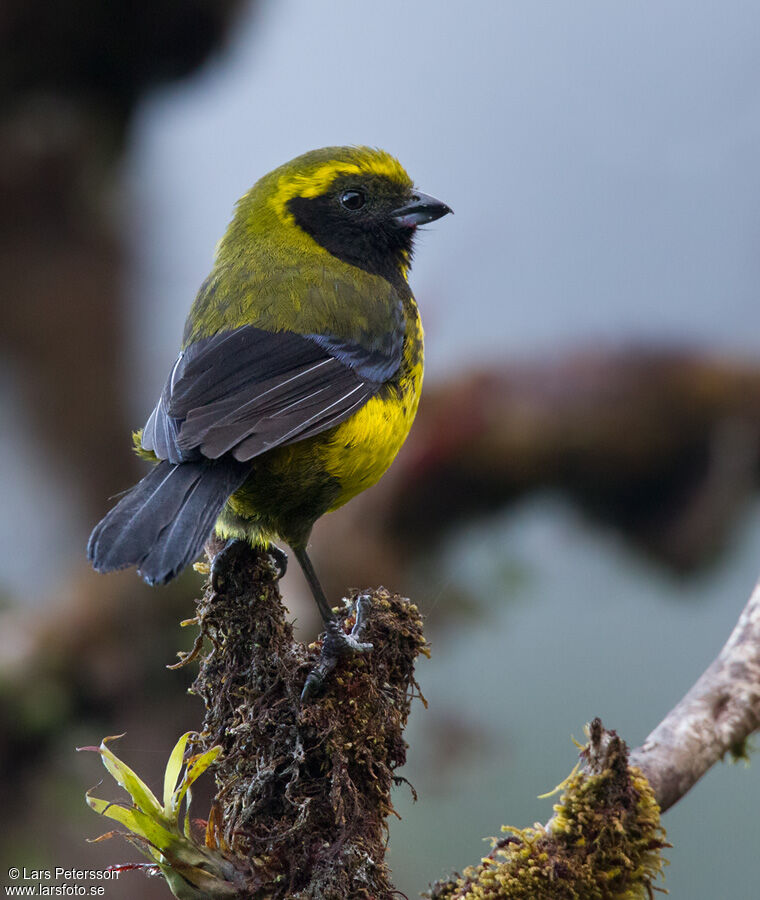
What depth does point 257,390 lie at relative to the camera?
1.88 metres

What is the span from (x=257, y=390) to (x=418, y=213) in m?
0.88

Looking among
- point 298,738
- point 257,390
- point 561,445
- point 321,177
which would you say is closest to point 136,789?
point 298,738

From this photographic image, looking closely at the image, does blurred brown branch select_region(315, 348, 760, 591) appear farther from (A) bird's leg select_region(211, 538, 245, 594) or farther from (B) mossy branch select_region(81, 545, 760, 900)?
(B) mossy branch select_region(81, 545, 760, 900)

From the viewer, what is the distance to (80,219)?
4.72 metres

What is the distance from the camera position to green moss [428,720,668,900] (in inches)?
53.9

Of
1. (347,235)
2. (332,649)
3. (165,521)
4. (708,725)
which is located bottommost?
(708,725)

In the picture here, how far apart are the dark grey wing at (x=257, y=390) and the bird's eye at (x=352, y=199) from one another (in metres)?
0.52

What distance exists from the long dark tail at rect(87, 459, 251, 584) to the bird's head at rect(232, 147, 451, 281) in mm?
941

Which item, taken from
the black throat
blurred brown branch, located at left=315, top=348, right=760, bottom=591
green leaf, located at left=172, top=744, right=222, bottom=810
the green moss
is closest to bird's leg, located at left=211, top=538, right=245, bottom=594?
green leaf, located at left=172, top=744, right=222, bottom=810

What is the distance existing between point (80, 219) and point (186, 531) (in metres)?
3.70

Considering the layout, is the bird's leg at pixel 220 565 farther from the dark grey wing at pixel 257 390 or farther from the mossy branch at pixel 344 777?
the dark grey wing at pixel 257 390

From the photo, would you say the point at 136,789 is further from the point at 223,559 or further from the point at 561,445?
the point at 561,445

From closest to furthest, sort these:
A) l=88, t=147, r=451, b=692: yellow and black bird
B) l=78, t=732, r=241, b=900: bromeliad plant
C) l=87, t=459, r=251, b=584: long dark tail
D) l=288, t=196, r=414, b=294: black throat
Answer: l=78, t=732, r=241, b=900: bromeliad plant → l=87, t=459, r=251, b=584: long dark tail → l=88, t=147, r=451, b=692: yellow and black bird → l=288, t=196, r=414, b=294: black throat

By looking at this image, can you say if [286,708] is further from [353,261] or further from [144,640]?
[144,640]
